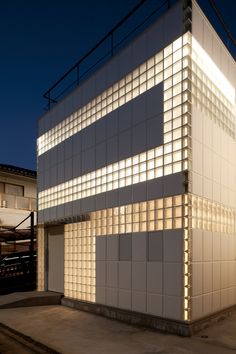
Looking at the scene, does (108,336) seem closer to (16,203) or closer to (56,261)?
(56,261)

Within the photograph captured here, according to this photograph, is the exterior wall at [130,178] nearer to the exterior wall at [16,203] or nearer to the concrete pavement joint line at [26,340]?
the concrete pavement joint line at [26,340]

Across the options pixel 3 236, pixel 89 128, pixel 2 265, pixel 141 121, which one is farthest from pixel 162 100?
pixel 3 236

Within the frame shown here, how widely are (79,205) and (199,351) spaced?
7.11 m

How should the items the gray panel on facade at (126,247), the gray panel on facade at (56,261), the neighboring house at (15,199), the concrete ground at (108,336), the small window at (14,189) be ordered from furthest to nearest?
the small window at (14,189)
the neighboring house at (15,199)
the gray panel on facade at (56,261)
the gray panel on facade at (126,247)
the concrete ground at (108,336)

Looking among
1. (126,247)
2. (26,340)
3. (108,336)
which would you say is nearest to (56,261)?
(126,247)

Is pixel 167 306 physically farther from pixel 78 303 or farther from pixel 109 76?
pixel 109 76

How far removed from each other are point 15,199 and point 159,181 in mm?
17022

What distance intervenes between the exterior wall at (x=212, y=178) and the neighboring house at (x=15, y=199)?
49.7 feet

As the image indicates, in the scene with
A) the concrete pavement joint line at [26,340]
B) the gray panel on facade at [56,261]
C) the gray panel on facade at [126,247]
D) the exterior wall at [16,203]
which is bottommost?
the concrete pavement joint line at [26,340]

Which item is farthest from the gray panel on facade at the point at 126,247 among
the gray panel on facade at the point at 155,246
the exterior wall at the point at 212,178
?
the exterior wall at the point at 212,178

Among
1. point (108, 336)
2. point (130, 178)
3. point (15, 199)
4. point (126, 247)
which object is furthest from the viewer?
point (15, 199)

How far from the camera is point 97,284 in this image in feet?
38.2

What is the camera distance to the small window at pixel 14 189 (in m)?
24.0

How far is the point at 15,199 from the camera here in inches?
957
